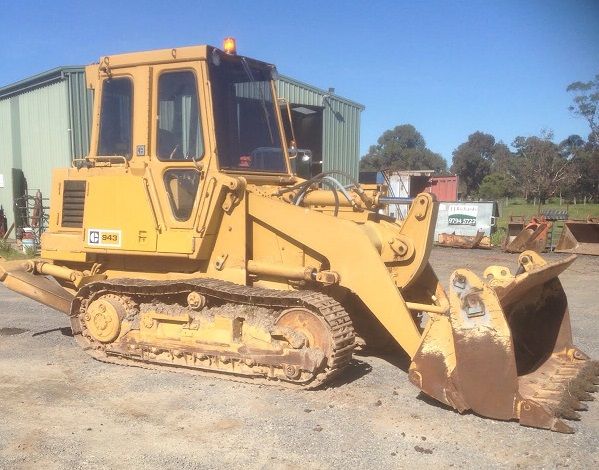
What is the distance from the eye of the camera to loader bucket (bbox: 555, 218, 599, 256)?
1620 centimetres

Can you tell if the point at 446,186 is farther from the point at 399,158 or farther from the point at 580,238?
the point at 399,158

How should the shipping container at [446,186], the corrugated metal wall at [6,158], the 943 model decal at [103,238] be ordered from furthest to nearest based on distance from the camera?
the shipping container at [446,186]
the corrugated metal wall at [6,158]
the 943 model decal at [103,238]

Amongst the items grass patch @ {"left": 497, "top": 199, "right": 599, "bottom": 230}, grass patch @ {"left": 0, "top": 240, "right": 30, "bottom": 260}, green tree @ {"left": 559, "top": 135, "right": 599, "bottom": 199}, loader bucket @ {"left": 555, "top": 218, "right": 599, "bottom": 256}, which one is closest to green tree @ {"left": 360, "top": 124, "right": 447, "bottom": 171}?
green tree @ {"left": 559, "top": 135, "right": 599, "bottom": 199}

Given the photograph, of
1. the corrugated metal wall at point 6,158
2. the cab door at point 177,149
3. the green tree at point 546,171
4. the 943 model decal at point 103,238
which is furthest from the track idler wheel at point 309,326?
the green tree at point 546,171

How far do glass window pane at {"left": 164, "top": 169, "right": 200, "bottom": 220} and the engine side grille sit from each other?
3.73ft

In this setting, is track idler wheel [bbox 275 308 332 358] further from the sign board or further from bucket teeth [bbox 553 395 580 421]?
the sign board

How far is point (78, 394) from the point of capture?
5102 millimetres

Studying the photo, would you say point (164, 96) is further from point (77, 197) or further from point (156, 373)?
point (156, 373)

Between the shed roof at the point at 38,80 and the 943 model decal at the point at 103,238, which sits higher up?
the shed roof at the point at 38,80

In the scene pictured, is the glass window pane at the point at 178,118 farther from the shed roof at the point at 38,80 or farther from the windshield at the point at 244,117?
the shed roof at the point at 38,80

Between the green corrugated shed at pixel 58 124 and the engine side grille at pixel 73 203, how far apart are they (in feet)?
31.7

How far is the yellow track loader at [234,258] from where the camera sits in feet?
16.3

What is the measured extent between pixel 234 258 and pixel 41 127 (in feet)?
46.6

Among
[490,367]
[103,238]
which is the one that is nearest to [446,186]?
[103,238]
